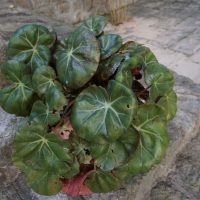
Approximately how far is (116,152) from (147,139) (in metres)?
0.12

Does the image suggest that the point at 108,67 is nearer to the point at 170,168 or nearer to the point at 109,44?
the point at 109,44

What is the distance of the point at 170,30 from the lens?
134 inches

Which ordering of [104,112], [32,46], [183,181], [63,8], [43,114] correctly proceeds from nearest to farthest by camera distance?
[104,112] < [43,114] < [32,46] < [183,181] < [63,8]

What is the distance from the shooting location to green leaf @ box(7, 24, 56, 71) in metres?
1.34

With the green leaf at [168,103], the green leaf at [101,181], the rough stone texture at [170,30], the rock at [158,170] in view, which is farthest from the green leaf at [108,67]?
the rough stone texture at [170,30]

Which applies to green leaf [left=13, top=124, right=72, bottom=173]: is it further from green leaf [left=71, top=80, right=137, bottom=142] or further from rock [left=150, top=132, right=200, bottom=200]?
rock [left=150, top=132, right=200, bottom=200]

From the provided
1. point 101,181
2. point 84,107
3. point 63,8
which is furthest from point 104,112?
point 63,8

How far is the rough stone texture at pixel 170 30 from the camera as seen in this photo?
2.89 metres

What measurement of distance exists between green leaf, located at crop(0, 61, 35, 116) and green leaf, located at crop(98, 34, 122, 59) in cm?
29

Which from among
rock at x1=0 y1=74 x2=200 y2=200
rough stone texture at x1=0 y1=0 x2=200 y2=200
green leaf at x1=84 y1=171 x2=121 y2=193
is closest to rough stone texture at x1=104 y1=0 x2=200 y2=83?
rough stone texture at x1=0 y1=0 x2=200 y2=200

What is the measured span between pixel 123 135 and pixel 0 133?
688 millimetres

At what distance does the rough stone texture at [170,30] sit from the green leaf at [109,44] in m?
→ 1.41

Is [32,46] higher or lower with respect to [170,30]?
higher

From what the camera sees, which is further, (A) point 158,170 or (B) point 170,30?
(B) point 170,30
